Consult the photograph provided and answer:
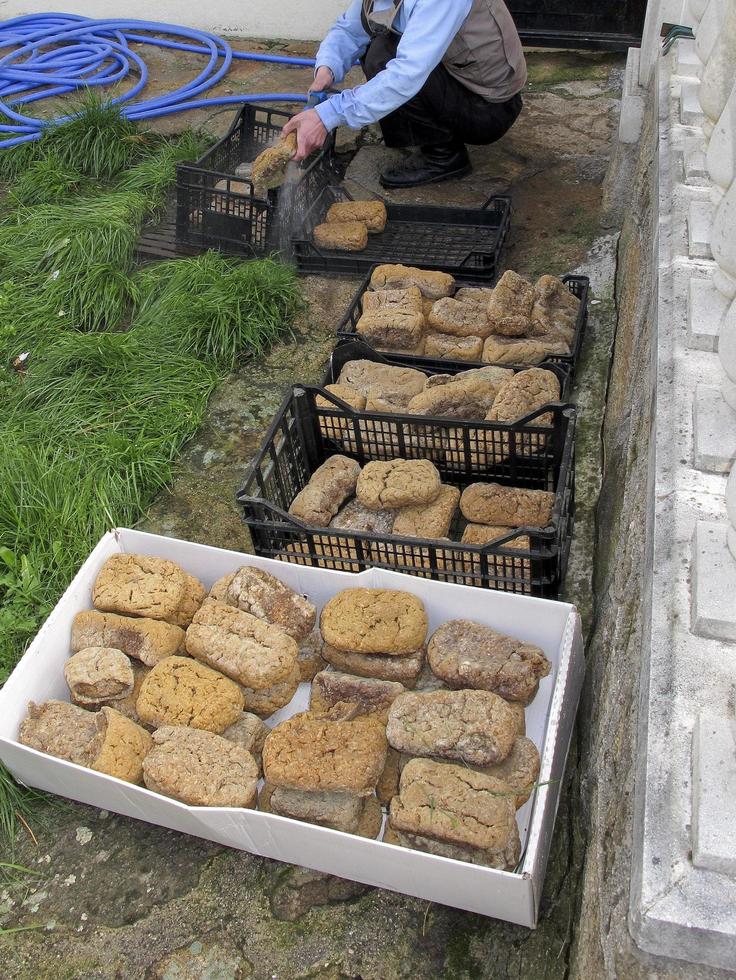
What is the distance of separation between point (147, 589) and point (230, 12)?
19.4ft

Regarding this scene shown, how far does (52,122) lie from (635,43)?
146 inches

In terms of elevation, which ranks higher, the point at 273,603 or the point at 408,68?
the point at 408,68

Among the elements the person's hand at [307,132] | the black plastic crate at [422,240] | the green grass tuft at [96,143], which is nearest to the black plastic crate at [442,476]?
the black plastic crate at [422,240]

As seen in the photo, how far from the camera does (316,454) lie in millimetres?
3066

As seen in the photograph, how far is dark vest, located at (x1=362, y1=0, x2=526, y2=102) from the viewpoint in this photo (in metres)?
4.35

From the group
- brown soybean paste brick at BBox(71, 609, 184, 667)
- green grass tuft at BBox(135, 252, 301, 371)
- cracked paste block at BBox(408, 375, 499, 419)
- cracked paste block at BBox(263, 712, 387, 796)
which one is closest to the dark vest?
green grass tuft at BBox(135, 252, 301, 371)

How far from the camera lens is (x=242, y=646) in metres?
2.28

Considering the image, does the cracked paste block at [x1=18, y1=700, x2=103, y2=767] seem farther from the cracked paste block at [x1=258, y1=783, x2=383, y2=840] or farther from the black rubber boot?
the black rubber boot

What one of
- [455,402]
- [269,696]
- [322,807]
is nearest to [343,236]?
[455,402]

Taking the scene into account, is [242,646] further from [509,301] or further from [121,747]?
[509,301]

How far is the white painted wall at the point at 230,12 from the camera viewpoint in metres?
6.66

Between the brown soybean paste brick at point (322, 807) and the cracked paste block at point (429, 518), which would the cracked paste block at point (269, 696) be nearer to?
the brown soybean paste brick at point (322, 807)

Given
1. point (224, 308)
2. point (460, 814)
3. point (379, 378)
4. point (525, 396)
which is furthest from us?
point (224, 308)

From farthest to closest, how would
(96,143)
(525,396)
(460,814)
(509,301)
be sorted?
(96,143) < (509,301) < (525,396) < (460,814)
